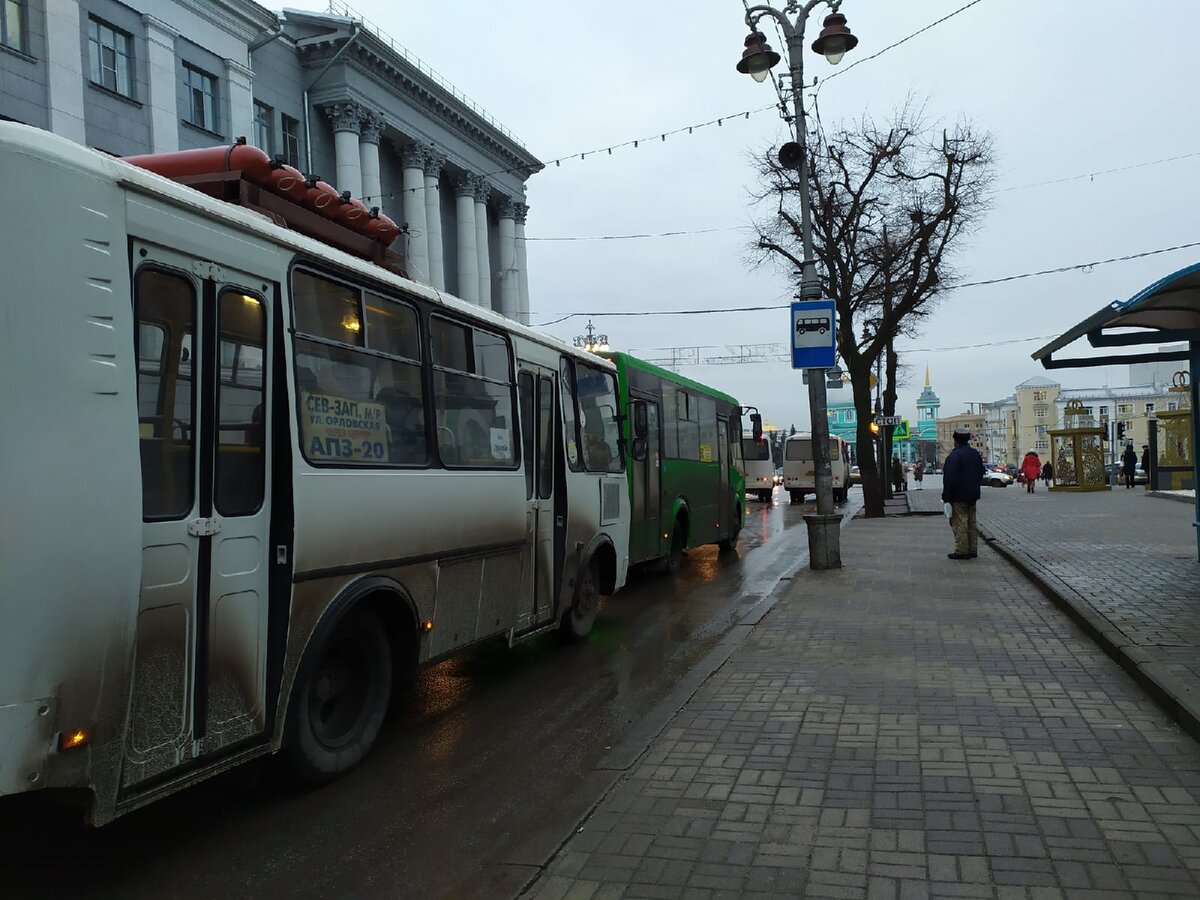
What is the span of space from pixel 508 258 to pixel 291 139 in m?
16.5

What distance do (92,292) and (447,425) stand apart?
8.63ft

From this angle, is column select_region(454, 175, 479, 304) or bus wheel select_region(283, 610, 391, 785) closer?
bus wheel select_region(283, 610, 391, 785)

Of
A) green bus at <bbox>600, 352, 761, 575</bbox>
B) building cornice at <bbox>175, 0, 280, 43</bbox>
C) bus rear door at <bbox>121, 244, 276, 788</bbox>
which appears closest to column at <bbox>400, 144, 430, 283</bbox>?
building cornice at <bbox>175, 0, 280, 43</bbox>

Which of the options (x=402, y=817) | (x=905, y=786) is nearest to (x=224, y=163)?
(x=402, y=817)

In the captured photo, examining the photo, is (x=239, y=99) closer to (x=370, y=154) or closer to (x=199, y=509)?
(x=370, y=154)

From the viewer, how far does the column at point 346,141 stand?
34.5 metres

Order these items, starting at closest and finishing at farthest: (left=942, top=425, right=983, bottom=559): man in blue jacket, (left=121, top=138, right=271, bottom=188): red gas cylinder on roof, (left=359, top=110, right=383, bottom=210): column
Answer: (left=121, top=138, right=271, bottom=188): red gas cylinder on roof < (left=942, top=425, right=983, bottom=559): man in blue jacket < (left=359, top=110, right=383, bottom=210): column

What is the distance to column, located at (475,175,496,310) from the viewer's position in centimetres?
4444

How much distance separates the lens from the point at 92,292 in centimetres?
338

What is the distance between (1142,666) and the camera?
6.12 metres

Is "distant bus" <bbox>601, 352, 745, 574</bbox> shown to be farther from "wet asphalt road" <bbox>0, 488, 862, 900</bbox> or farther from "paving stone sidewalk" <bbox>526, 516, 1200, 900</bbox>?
"wet asphalt road" <bbox>0, 488, 862, 900</bbox>

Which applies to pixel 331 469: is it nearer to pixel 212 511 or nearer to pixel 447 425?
pixel 212 511

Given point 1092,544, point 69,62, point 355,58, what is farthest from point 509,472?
point 355,58

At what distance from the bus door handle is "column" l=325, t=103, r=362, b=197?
3297cm
